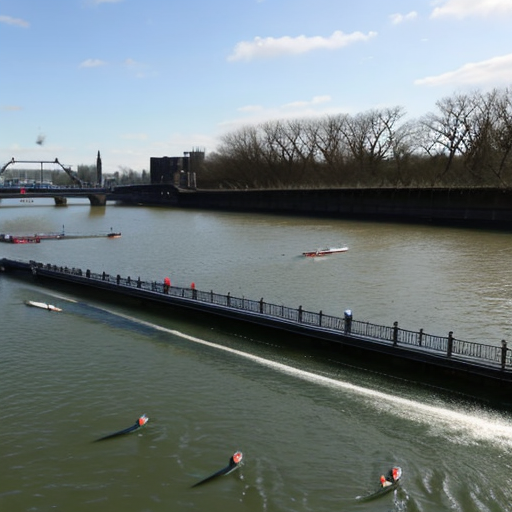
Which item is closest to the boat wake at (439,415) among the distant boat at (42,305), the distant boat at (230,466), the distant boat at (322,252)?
the distant boat at (230,466)

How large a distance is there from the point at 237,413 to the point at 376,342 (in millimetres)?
6948

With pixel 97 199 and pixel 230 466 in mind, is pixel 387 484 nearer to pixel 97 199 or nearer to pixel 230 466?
pixel 230 466

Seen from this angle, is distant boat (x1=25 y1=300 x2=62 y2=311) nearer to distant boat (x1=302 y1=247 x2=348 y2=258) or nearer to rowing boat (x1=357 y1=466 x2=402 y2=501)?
rowing boat (x1=357 y1=466 x2=402 y2=501)

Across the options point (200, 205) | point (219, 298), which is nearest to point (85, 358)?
point (219, 298)

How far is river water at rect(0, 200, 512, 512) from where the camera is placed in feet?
44.6

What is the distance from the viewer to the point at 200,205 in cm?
12900

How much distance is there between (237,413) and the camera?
17766 millimetres

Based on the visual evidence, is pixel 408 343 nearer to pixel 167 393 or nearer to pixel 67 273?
pixel 167 393

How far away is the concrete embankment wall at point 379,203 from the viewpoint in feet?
241

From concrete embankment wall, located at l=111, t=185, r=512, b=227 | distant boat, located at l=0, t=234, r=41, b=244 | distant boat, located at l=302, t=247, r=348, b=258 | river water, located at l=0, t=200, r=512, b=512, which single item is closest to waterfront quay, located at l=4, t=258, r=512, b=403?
river water, located at l=0, t=200, r=512, b=512

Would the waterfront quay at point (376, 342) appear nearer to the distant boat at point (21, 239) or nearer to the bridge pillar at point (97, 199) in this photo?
the distant boat at point (21, 239)

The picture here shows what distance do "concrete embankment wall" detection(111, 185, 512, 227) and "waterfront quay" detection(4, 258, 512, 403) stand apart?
52990 millimetres

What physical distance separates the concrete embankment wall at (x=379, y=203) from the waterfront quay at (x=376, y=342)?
52990 mm

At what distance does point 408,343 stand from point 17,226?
8042 centimetres
